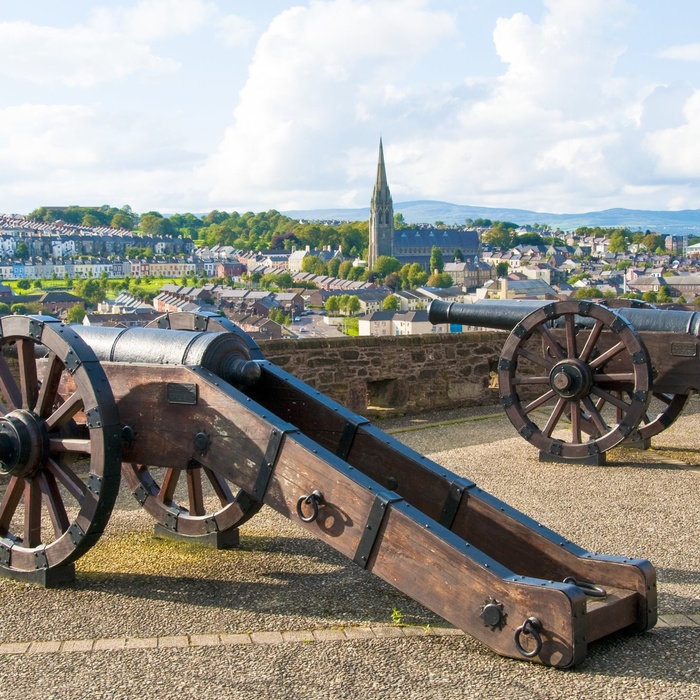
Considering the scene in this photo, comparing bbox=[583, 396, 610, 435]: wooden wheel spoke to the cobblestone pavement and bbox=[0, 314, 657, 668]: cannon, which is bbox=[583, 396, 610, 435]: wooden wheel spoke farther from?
bbox=[0, 314, 657, 668]: cannon

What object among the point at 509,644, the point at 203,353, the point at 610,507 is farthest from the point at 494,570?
the point at 610,507

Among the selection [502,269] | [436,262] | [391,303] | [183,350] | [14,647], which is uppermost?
[183,350]

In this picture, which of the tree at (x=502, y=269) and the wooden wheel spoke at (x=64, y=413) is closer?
the wooden wheel spoke at (x=64, y=413)

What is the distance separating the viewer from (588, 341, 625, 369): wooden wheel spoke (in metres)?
7.54

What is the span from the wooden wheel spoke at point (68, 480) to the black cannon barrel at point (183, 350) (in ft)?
1.80

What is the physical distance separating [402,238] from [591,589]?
182 m

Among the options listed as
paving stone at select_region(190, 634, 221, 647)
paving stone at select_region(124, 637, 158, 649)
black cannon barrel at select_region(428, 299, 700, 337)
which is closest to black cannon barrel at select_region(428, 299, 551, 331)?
black cannon barrel at select_region(428, 299, 700, 337)

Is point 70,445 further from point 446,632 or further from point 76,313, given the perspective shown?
point 76,313

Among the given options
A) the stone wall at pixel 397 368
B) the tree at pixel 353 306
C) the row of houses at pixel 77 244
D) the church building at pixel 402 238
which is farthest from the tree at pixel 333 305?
the stone wall at pixel 397 368

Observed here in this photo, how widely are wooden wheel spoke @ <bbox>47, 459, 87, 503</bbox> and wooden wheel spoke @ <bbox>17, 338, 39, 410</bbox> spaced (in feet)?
1.02

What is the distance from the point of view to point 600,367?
7730 millimetres

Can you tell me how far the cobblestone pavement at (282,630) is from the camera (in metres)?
3.60

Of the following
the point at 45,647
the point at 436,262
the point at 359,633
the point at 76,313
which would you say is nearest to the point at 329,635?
the point at 359,633

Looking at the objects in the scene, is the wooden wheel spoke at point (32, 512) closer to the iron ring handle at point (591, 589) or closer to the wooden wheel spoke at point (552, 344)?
the iron ring handle at point (591, 589)
